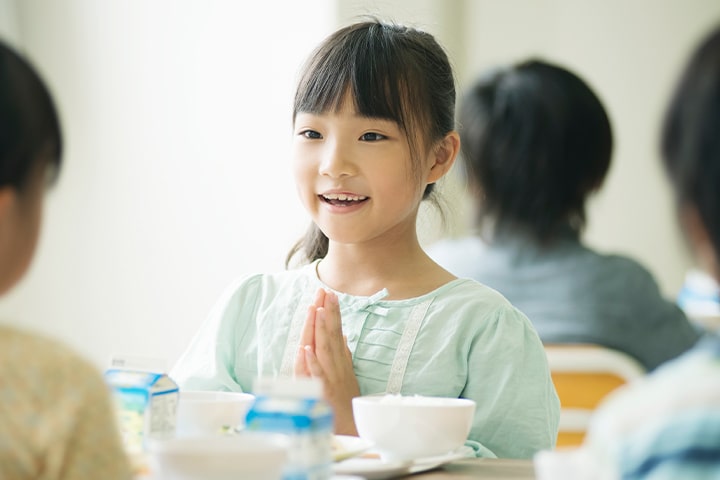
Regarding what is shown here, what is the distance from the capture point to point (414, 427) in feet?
3.27

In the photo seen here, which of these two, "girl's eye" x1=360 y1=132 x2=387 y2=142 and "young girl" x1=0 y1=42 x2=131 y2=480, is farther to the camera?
"girl's eye" x1=360 y1=132 x2=387 y2=142

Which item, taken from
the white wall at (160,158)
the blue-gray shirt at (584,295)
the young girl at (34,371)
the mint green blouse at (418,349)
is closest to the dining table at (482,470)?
the mint green blouse at (418,349)

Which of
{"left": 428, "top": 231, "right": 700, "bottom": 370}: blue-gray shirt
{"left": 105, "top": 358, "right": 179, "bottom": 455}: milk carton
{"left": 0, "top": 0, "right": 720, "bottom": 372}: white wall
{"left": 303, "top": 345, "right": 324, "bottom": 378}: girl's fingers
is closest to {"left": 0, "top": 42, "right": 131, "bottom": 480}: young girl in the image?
{"left": 105, "top": 358, "right": 179, "bottom": 455}: milk carton

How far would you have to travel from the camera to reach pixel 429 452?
1.01 metres

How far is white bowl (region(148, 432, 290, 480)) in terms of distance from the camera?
2.43ft

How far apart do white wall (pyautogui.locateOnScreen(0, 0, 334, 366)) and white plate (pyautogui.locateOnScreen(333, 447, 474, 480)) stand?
2031 mm

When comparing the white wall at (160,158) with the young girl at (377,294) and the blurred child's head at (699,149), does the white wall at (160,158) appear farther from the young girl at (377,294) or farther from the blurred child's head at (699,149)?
the blurred child's head at (699,149)

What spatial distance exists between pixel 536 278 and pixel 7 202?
54.8 inches

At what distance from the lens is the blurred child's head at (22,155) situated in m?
0.72

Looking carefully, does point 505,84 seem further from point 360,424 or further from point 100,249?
point 100,249

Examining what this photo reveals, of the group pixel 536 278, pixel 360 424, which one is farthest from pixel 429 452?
pixel 536 278

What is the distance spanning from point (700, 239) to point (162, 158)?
252cm

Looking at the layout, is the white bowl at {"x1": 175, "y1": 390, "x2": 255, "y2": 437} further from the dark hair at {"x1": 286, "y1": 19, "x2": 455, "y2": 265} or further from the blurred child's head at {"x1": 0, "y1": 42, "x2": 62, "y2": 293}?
the dark hair at {"x1": 286, "y1": 19, "x2": 455, "y2": 265}

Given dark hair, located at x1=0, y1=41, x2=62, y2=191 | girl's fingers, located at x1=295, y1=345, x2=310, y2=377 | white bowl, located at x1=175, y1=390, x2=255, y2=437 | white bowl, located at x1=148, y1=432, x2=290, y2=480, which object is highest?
dark hair, located at x1=0, y1=41, x2=62, y2=191
